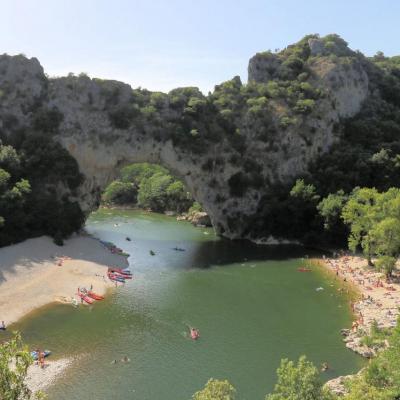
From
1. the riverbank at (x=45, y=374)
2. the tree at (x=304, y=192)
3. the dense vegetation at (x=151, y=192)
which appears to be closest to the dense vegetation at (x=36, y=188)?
the riverbank at (x=45, y=374)

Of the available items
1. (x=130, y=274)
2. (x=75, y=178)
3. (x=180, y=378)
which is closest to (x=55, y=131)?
(x=75, y=178)

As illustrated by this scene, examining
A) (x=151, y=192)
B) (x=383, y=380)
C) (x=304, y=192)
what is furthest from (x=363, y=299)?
(x=151, y=192)

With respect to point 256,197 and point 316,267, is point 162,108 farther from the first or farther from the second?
point 316,267

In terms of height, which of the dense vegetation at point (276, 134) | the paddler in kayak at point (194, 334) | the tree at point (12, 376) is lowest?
the paddler in kayak at point (194, 334)

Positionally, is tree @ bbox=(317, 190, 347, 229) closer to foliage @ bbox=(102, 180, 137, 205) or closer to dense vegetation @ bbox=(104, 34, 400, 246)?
dense vegetation @ bbox=(104, 34, 400, 246)

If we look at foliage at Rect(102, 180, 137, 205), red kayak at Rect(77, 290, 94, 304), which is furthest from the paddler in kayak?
foliage at Rect(102, 180, 137, 205)

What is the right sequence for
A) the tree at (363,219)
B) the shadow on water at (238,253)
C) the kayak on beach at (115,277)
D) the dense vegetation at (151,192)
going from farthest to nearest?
the dense vegetation at (151,192), the shadow on water at (238,253), the tree at (363,219), the kayak on beach at (115,277)

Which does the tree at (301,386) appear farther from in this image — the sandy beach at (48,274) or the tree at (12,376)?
the sandy beach at (48,274)
